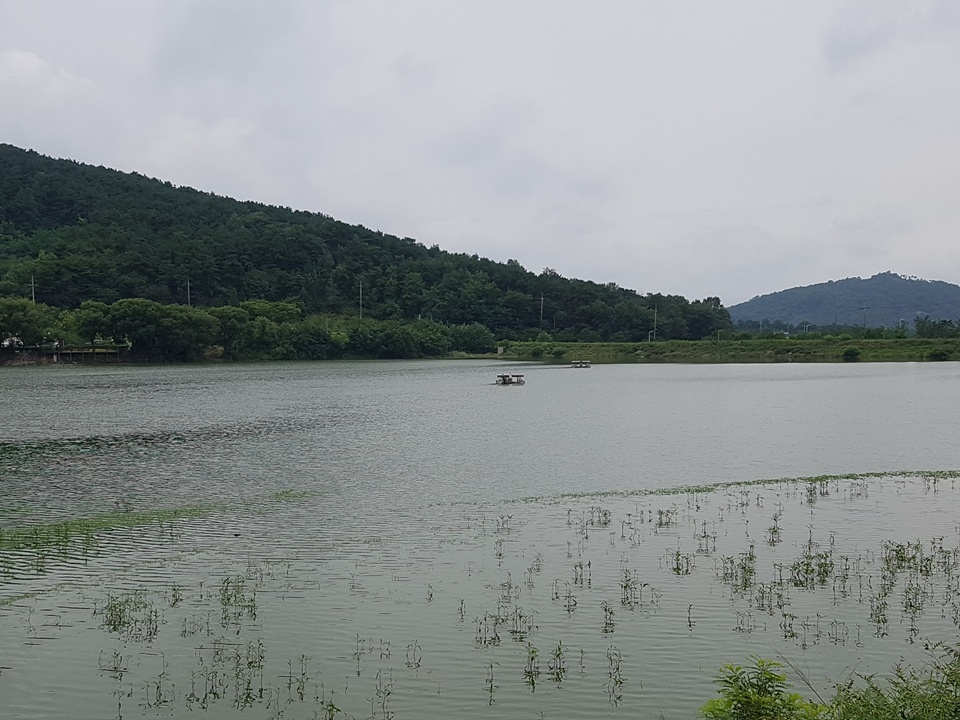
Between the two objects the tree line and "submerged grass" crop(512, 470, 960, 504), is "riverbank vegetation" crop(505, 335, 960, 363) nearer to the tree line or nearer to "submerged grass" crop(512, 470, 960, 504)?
the tree line

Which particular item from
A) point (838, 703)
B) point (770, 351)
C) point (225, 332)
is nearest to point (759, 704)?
point (838, 703)

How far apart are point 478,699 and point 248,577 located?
6.31 m

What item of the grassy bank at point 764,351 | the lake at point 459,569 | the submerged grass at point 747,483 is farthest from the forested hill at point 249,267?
the submerged grass at point 747,483

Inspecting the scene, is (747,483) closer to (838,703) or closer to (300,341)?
(838,703)

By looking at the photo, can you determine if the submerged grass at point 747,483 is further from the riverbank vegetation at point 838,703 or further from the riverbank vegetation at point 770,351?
the riverbank vegetation at point 770,351

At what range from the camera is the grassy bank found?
11025 centimetres

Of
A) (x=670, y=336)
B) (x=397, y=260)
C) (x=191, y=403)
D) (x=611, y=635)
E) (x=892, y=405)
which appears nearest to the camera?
(x=611, y=635)

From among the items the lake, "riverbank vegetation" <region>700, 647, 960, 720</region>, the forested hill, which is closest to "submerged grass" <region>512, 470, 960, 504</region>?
the lake

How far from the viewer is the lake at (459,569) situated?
33.7 ft

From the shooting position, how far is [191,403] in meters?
52.8

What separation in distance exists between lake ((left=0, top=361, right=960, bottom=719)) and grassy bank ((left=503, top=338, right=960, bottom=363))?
8448cm

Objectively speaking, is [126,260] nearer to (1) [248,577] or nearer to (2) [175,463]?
(2) [175,463]

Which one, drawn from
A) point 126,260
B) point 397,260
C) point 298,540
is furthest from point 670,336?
point 298,540

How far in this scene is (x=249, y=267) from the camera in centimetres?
16212
